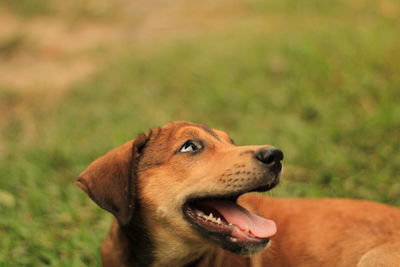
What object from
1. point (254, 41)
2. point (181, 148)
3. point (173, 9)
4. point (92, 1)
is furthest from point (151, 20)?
point (181, 148)

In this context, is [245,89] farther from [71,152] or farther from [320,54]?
[71,152]

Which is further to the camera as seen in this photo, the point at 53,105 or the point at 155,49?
the point at 155,49

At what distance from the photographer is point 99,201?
344 cm

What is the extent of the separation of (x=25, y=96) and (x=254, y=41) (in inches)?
147

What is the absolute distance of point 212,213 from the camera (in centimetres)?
357

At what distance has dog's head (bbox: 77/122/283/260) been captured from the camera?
3330 millimetres

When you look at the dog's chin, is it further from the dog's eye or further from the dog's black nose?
the dog's eye

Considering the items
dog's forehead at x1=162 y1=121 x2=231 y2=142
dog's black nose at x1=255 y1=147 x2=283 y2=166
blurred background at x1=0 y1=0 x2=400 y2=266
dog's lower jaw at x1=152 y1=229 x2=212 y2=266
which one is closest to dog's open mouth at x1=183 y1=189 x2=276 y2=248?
dog's lower jaw at x1=152 y1=229 x2=212 y2=266

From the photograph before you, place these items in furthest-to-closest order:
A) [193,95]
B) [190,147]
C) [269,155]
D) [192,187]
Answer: [193,95] < [190,147] < [192,187] < [269,155]

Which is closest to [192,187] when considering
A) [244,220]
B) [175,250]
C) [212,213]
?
[212,213]

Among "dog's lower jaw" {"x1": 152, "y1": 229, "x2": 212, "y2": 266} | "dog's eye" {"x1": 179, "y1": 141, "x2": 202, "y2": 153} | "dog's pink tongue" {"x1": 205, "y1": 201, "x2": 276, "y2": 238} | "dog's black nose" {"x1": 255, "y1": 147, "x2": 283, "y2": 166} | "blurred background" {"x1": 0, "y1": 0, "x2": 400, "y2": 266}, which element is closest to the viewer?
"dog's black nose" {"x1": 255, "y1": 147, "x2": 283, "y2": 166}

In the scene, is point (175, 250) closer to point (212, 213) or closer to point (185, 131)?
point (212, 213)

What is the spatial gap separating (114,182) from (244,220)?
2.92 ft

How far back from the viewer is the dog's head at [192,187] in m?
3.33
